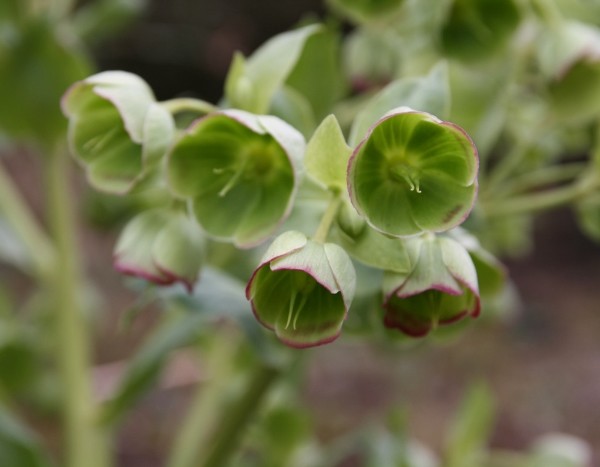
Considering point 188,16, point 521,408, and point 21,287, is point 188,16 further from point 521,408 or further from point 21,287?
point 521,408

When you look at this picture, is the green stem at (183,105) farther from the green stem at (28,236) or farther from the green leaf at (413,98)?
the green stem at (28,236)

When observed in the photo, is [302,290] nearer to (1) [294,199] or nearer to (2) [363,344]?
(1) [294,199]

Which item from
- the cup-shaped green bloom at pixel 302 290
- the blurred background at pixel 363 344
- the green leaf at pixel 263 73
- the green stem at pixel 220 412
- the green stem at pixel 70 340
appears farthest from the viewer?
the blurred background at pixel 363 344

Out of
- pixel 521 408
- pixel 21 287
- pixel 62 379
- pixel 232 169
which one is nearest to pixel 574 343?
pixel 521 408

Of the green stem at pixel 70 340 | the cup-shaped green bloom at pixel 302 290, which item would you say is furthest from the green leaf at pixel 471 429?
the cup-shaped green bloom at pixel 302 290

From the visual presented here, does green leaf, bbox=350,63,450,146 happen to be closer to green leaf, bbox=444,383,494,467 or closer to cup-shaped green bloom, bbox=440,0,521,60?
cup-shaped green bloom, bbox=440,0,521,60

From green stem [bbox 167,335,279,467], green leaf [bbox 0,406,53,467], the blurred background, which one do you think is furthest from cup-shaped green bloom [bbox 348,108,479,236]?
the blurred background
